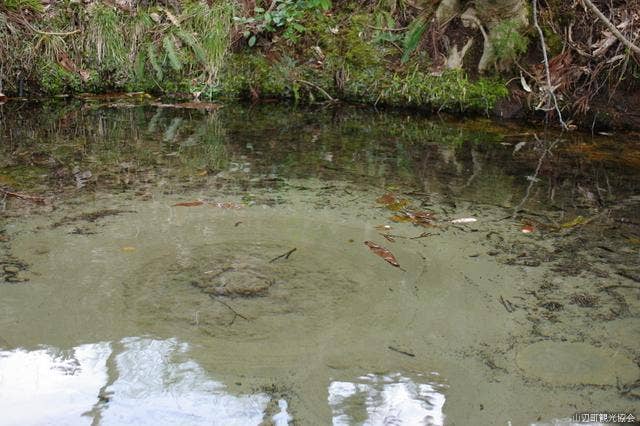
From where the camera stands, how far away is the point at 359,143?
17.1ft

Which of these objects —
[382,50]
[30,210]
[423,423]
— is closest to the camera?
[423,423]

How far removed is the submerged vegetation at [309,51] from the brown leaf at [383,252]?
11.3ft

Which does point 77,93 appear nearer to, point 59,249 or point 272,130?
point 272,130

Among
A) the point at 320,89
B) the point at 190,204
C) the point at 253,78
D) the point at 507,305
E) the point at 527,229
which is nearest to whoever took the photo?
the point at 507,305


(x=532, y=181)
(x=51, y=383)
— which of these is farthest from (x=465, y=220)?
(x=51, y=383)

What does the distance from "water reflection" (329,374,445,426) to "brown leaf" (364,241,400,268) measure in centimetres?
87

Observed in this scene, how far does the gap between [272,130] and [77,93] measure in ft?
8.45

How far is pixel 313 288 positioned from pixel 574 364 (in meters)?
1.01

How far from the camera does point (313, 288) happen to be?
8.73ft

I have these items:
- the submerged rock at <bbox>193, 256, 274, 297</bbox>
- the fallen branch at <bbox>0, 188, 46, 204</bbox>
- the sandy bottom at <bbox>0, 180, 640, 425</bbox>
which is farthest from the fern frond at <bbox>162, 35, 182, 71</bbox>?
the submerged rock at <bbox>193, 256, 274, 297</bbox>

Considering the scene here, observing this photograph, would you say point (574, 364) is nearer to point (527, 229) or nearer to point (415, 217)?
point (527, 229)

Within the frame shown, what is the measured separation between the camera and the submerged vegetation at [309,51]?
6094mm

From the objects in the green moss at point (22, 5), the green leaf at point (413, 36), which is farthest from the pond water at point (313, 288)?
the green moss at point (22, 5)

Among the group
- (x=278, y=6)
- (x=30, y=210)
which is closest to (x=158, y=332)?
(x=30, y=210)
